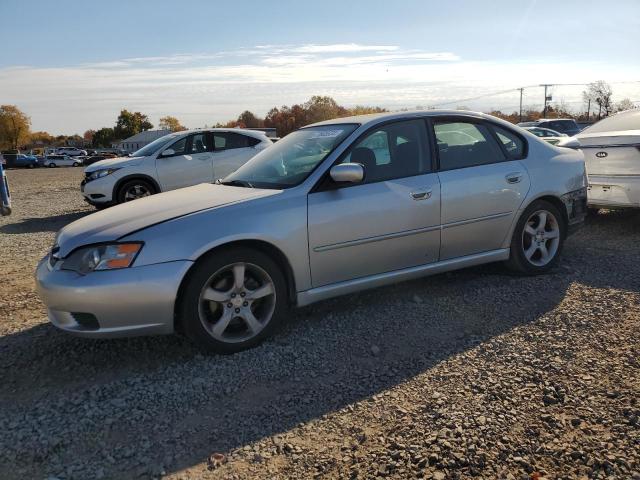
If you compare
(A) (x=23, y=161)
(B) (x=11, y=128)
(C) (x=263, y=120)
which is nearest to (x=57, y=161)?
(A) (x=23, y=161)

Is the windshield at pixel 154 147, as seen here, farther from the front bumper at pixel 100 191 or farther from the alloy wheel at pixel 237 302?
the alloy wheel at pixel 237 302

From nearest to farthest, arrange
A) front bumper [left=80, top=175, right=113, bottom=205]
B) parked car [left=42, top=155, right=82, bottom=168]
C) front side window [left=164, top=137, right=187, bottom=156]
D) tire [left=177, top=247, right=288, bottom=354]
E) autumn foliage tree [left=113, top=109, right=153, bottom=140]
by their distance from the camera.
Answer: tire [left=177, top=247, right=288, bottom=354] → front bumper [left=80, top=175, right=113, bottom=205] → front side window [left=164, top=137, right=187, bottom=156] → parked car [left=42, top=155, right=82, bottom=168] → autumn foliage tree [left=113, top=109, right=153, bottom=140]

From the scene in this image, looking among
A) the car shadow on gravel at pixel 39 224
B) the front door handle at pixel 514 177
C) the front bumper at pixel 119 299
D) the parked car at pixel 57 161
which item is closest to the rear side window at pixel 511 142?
the front door handle at pixel 514 177

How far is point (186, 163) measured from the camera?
10.4m

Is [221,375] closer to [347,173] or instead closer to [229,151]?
[347,173]

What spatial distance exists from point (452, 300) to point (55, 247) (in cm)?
309

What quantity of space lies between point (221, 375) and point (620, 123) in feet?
20.8

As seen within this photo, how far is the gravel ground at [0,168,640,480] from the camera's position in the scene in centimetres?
253

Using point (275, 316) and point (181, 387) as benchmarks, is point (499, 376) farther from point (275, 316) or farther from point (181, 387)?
point (181, 387)

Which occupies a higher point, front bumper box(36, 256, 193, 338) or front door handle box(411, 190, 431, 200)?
front door handle box(411, 190, 431, 200)

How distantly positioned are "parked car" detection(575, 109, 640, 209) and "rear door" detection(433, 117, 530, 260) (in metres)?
2.17

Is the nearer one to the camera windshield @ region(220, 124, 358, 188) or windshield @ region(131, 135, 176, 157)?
windshield @ region(220, 124, 358, 188)

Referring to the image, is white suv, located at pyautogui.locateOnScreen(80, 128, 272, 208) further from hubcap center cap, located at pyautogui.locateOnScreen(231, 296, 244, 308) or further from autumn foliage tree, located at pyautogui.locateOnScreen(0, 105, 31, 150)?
autumn foliage tree, located at pyautogui.locateOnScreen(0, 105, 31, 150)

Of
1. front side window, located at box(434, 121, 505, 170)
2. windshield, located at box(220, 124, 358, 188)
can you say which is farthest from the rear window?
windshield, located at box(220, 124, 358, 188)
